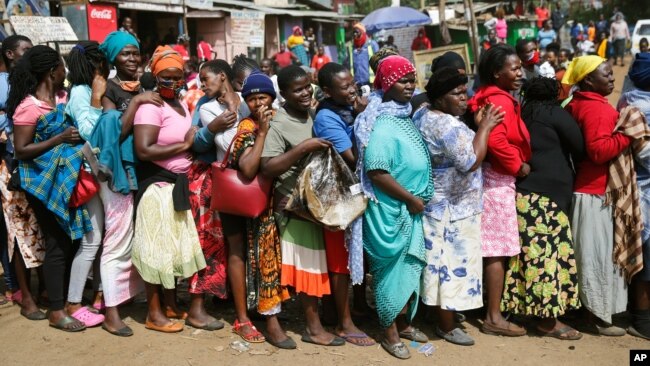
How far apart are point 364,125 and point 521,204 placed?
49.0 inches

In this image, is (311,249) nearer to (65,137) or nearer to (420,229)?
(420,229)

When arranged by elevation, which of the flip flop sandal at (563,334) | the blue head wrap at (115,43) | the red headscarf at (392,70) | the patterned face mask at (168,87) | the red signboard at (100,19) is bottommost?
the flip flop sandal at (563,334)

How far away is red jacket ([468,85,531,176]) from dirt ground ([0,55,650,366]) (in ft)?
3.85

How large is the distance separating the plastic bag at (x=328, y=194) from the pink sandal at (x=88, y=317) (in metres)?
1.68

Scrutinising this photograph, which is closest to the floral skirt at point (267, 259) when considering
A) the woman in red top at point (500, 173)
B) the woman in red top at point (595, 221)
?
the woman in red top at point (500, 173)

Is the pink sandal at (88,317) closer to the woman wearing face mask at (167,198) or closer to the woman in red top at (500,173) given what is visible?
the woman wearing face mask at (167,198)

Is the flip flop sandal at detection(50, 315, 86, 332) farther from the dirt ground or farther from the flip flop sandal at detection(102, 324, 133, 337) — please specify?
the flip flop sandal at detection(102, 324, 133, 337)

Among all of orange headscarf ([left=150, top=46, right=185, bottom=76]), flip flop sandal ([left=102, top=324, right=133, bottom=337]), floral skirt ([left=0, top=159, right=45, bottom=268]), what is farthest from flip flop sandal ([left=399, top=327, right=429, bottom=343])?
floral skirt ([left=0, top=159, right=45, bottom=268])

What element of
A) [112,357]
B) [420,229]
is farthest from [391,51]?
[112,357]

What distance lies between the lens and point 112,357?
3926mm

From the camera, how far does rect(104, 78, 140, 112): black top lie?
423cm

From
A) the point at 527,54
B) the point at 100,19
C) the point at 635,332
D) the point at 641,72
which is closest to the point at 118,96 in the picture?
the point at 641,72

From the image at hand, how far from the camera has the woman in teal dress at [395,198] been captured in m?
3.82

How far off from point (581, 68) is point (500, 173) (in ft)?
3.16
